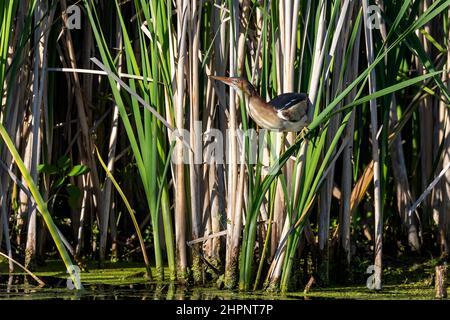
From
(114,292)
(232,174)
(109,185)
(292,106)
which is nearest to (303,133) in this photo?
(292,106)

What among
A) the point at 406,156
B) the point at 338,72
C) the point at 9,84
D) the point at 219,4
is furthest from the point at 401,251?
the point at 9,84

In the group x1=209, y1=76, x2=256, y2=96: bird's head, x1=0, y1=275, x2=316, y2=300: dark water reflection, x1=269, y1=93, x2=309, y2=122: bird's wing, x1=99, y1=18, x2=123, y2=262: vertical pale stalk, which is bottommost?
x1=0, y1=275, x2=316, y2=300: dark water reflection

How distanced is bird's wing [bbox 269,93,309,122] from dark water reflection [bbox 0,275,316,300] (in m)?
0.74

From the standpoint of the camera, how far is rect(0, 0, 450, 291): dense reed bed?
3.69 meters

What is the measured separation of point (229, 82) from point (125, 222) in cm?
141

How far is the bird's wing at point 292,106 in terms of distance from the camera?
343 cm

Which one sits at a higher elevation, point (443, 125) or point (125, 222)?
point (443, 125)

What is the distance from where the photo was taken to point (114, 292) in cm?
390

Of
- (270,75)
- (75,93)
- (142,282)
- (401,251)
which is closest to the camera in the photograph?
(270,75)

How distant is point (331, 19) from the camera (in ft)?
11.8

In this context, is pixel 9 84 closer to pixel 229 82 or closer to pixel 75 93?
pixel 75 93

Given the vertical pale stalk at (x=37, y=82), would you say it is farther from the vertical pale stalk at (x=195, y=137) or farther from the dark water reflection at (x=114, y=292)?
the vertical pale stalk at (x=195, y=137)

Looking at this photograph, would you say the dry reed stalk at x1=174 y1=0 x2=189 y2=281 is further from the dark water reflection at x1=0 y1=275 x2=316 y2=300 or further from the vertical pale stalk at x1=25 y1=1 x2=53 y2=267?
the vertical pale stalk at x1=25 y1=1 x2=53 y2=267

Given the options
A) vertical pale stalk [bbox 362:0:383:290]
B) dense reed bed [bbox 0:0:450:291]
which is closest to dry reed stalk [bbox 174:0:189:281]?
dense reed bed [bbox 0:0:450:291]
